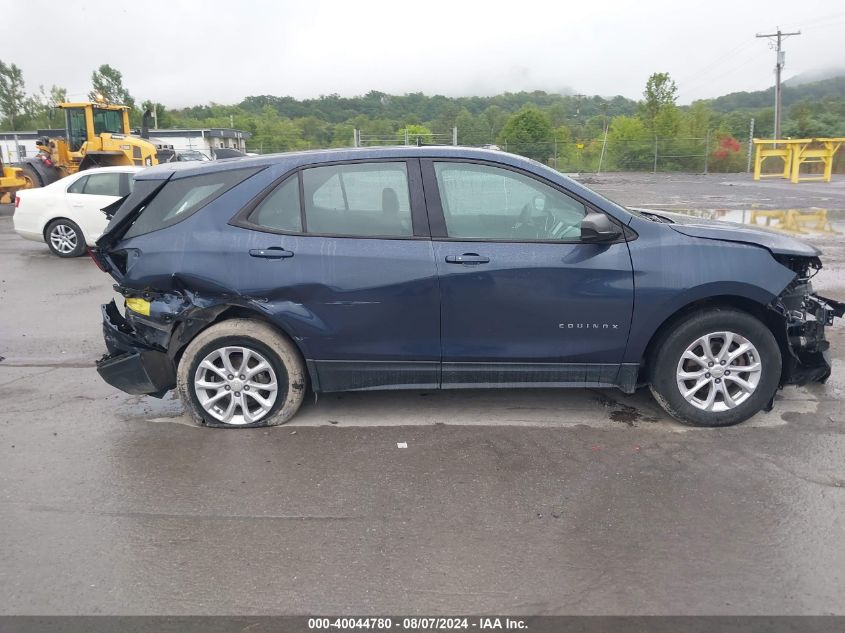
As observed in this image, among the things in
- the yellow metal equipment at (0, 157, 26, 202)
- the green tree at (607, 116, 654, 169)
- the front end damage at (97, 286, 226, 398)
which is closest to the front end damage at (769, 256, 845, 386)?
the front end damage at (97, 286, 226, 398)

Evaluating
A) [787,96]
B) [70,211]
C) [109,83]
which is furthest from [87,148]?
[787,96]

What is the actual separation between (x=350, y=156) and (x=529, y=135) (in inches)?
1565

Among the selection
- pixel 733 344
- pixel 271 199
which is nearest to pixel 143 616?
pixel 271 199

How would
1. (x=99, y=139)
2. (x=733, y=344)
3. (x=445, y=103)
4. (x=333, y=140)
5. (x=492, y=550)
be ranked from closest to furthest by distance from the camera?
(x=492, y=550)
(x=733, y=344)
(x=99, y=139)
(x=333, y=140)
(x=445, y=103)

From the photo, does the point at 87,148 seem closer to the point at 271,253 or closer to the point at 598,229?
the point at 271,253

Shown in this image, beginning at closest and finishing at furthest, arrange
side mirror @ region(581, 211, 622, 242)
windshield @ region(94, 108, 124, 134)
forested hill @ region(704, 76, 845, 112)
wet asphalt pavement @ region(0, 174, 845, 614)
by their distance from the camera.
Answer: wet asphalt pavement @ region(0, 174, 845, 614) < side mirror @ region(581, 211, 622, 242) < windshield @ region(94, 108, 124, 134) < forested hill @ region(704, 76, 845, 112)

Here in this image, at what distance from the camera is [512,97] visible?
60000 mm

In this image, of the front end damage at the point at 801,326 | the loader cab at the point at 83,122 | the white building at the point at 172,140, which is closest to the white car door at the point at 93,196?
the front end damage at the point at 801,326

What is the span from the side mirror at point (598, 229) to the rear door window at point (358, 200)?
3.63 feet

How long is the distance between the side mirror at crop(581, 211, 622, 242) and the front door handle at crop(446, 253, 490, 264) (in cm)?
63

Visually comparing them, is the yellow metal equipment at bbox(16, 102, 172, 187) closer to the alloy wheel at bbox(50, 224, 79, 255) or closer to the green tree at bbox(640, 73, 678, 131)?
the alloy wheel at bbox(50, 224, 79, 255)

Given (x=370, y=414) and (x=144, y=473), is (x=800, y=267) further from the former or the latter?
(x=144, y=473)

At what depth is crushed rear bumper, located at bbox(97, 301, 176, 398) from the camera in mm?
4703

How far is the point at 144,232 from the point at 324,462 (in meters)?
2.00
